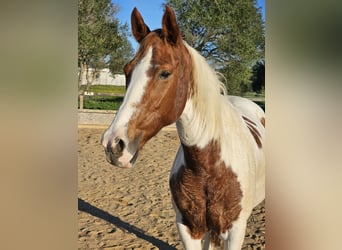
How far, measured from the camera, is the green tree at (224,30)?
43.4 inches

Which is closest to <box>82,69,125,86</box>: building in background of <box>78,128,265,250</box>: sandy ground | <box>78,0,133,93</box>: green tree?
<box>78,0,133,93</box>: green tree

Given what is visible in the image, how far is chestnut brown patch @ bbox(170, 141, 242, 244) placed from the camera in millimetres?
912

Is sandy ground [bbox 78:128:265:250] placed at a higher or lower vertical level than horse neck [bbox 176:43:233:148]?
lower

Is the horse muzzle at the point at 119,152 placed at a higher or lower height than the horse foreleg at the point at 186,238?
higher

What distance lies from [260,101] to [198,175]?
16.0 inches

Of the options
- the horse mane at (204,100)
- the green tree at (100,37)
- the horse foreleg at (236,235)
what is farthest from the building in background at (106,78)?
the horse foreleg at (236,235)

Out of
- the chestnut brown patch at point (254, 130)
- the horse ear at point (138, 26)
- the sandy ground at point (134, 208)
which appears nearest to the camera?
the horse ear at point (138, 26)

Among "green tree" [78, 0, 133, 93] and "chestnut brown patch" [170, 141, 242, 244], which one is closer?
"chestnut brown patch" [170, 141, 242, 244]

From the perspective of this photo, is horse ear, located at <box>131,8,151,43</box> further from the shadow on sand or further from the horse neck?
the shadow on sand

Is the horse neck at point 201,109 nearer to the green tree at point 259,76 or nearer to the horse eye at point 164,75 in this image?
the horse eye at point 164,75

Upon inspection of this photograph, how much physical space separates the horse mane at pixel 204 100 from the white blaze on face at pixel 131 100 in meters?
0.14
